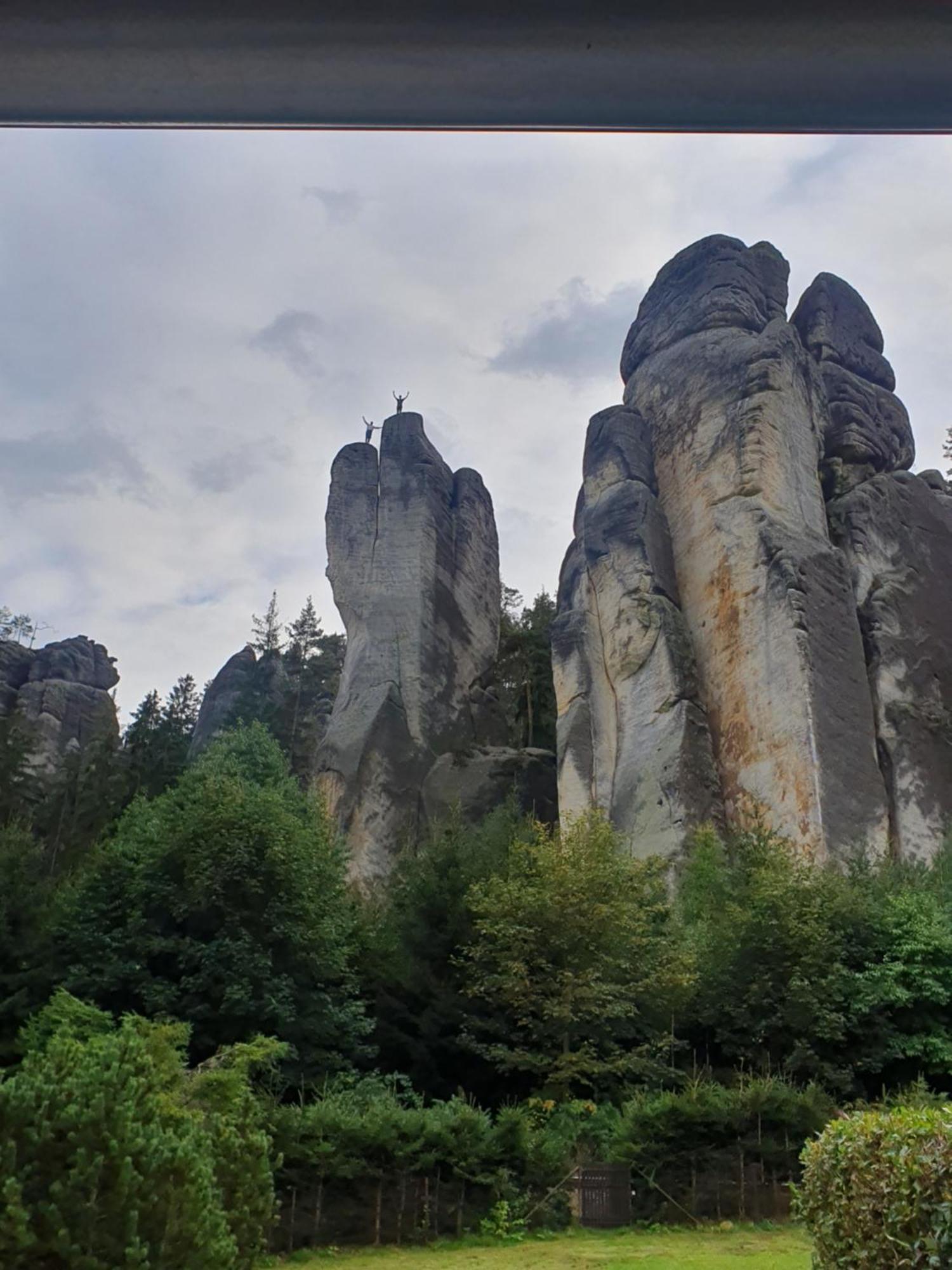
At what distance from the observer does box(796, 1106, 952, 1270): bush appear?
223 inches

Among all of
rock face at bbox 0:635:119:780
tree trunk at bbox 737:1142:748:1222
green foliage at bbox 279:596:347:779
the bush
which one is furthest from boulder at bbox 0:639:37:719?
the bush

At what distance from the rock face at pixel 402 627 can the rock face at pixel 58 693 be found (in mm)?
17301

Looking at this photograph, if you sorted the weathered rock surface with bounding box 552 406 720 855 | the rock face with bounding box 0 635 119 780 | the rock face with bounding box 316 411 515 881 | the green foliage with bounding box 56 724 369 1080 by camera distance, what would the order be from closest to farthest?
the green foliage with bounding box 56 724 369 1080, the weathered rock surface with bounding box 552 406 720 855, the rock face with bounding box 316 411 515 881, the rock face with bounding box 0 635 119 780

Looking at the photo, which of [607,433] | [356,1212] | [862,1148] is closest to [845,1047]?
[356,1212]

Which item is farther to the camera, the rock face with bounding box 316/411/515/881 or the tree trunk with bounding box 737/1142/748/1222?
the rock face with bounding box 316/411/515/881

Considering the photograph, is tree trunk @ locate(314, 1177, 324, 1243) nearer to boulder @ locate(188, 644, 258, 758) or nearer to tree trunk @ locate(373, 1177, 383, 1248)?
tree trunk @ locate(373, 1177, 383, 1248)

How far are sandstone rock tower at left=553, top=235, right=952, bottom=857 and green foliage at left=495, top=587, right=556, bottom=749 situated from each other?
786cm

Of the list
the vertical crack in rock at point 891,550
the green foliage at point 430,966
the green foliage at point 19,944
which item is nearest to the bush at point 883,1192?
the green foliage at point 430,966

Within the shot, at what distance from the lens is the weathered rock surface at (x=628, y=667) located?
1211 inches

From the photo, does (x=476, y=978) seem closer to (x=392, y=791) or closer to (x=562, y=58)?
(x=392, y=791)

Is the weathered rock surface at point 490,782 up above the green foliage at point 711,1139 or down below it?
above

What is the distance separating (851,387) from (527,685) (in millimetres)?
17546

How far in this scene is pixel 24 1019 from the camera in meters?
18.1

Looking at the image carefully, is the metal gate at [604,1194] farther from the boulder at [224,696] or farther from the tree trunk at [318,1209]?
the boulder at [224,696]
